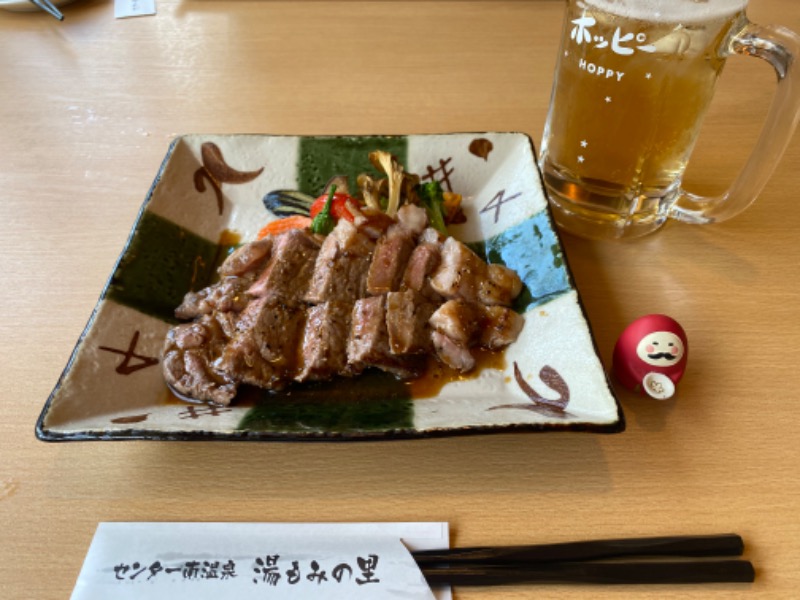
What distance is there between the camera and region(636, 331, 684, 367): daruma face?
1403 mm

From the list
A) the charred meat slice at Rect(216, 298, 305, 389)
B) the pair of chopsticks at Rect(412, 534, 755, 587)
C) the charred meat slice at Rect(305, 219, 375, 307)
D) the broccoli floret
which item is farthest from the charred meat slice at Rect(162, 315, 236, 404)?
the broccoli floret

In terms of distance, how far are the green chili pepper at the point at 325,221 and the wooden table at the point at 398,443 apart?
0.73 m

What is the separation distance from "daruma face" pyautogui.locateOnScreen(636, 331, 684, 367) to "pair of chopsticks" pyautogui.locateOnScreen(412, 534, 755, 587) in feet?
1.34

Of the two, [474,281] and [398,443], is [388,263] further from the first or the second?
[398,443]

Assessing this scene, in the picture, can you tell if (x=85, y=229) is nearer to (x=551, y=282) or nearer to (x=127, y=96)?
(x=127, y=96)

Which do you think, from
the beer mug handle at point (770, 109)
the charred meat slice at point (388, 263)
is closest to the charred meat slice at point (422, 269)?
the charred meat slice at point (388, 263)

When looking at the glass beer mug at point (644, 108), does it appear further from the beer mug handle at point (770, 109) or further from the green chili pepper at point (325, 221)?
the green chili pepper at point (325, 221)

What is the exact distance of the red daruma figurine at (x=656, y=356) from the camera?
4.62ft

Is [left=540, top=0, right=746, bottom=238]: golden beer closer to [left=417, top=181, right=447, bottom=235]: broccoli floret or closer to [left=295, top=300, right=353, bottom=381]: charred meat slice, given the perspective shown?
[left=417, top=181, right=447, bottom=235]: broccoli floret

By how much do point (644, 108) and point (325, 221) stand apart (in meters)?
1.05

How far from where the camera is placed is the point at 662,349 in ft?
4.61

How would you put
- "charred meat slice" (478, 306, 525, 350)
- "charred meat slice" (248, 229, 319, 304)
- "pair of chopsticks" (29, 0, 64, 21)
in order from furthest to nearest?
"pair of chopsticks" (29, 0, 64, 21)
"charred meat slice" (248, 229, 319, 304)
"charred meat slice" (478, 306, 525, 350)

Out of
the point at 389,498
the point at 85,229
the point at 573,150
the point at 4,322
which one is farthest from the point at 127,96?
the point at 389,498

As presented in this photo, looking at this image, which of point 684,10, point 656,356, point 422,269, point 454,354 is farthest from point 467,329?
point 684,10
